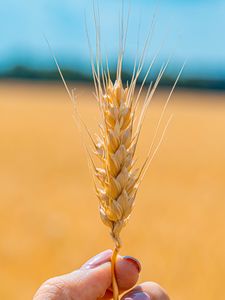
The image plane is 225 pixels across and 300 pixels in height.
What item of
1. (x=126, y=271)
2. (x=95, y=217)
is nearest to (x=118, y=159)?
(x=126, y=271)

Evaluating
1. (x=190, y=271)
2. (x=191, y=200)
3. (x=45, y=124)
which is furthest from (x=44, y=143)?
(x=190, y=271)

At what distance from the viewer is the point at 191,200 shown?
1059 cm

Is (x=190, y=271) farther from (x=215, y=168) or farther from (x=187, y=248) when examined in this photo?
(x=215, y=168)

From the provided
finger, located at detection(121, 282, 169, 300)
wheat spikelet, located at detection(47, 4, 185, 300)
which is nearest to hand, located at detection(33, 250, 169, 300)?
finger, located at detection(121, 282, 169, 300)

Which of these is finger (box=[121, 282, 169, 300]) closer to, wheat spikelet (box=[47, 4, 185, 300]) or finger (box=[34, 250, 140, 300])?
finger (box=[34, 250, 140, 300])

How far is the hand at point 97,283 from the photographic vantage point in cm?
168

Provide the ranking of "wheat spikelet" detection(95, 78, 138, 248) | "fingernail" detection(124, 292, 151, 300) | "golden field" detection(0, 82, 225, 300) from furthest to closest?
"golden field" detection(0, 82, 225, 300)
"fingernail" detection(124, 292, 151, 300)
"wheat spikelet" detection(95, 78, 138, 248)

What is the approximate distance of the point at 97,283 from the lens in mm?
1694

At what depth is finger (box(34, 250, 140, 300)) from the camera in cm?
169

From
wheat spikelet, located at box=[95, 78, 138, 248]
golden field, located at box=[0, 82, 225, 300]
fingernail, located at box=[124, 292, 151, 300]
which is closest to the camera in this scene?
wheat spikelet, located at box=[95, 78, 138, 248]

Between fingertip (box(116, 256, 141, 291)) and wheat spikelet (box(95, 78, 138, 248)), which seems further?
fingertip (box(116, 256, 141, 291))

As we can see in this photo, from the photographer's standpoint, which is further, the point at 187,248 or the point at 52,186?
the point at 52,186

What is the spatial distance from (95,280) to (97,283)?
11 millimetres

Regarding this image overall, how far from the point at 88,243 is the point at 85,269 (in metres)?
6.27
